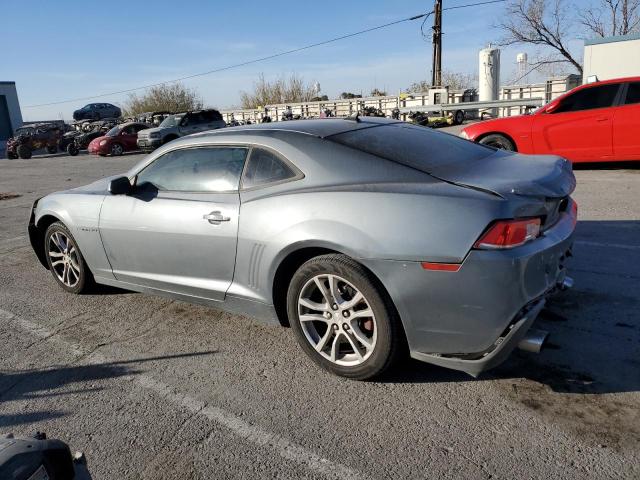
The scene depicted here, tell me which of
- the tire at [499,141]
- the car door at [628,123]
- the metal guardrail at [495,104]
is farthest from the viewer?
the metal guardrail at [495,104]

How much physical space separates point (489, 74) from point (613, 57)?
9.22 meters

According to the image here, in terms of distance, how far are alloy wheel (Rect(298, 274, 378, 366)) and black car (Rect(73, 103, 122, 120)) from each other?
52.8 meters

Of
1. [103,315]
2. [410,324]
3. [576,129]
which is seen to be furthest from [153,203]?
[576,129]

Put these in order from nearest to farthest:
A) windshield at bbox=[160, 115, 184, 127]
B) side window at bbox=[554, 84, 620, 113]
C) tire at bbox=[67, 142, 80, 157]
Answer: side window at bbox=[554, 84, 620, 113], windshield at bbox=[160, 115, 184, 127], tire at bbox=[67, 142, 80, 157]

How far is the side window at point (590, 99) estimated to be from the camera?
8750 mm

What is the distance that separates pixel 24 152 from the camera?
92.2 ft

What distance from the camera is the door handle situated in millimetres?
3527

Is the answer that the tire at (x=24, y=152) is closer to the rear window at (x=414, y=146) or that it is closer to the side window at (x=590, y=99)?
the side window at (x=590, y=99)

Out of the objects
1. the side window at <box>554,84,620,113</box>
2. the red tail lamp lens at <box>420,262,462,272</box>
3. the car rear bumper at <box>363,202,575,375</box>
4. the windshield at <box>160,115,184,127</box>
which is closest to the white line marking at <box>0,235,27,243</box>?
the car rear bumper at <box>363,202,575,375</box>

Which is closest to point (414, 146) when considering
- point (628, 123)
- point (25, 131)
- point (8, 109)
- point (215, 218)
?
point (215, 218)

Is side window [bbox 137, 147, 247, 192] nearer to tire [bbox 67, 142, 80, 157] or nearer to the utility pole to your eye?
tire [bbox 67, 142, 80, 157]

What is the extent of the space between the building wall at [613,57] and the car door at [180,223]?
19.4 meters

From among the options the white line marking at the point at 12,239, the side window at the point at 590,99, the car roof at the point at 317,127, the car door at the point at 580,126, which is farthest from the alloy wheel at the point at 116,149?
the car roof at the point at 317,127

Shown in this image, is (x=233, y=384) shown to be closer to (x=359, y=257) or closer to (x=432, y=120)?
(x=359, y=257)
